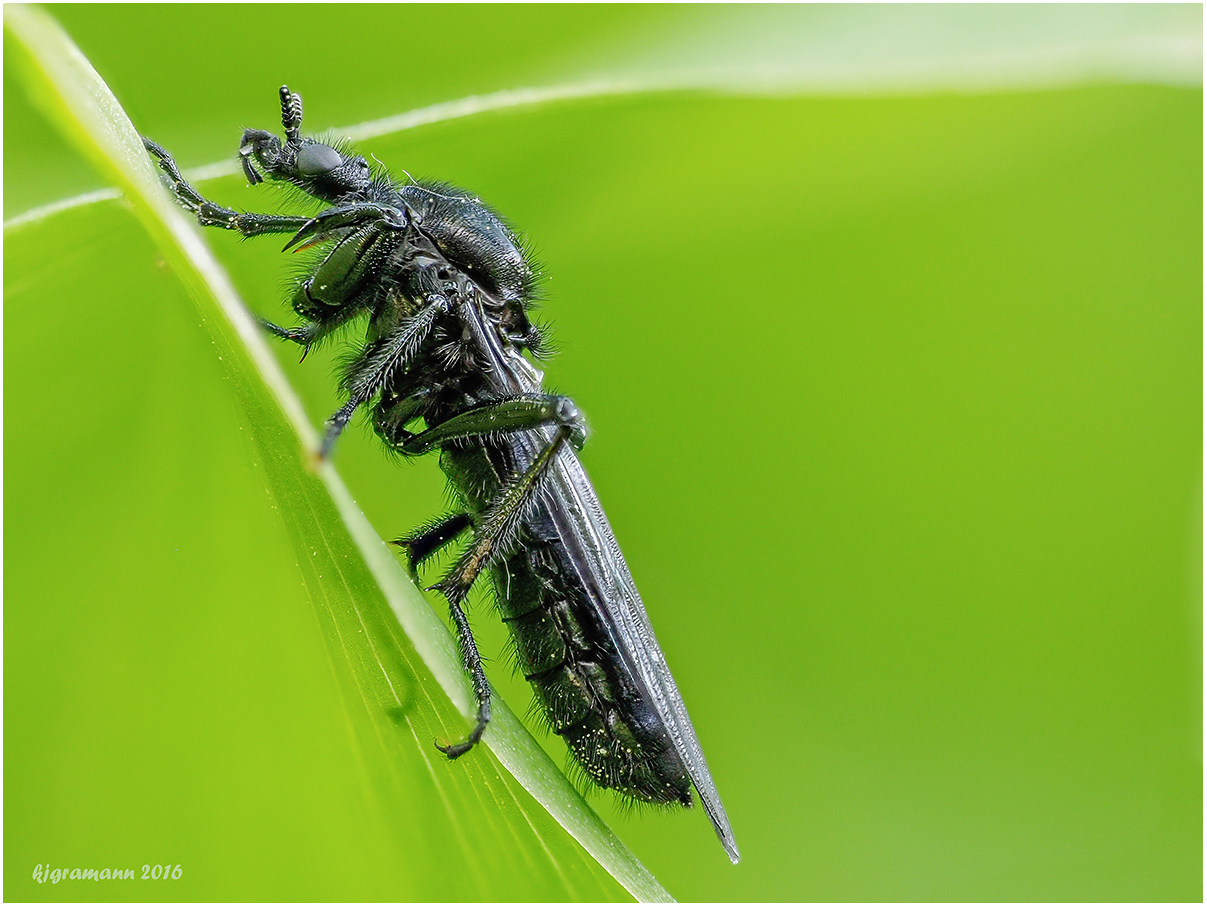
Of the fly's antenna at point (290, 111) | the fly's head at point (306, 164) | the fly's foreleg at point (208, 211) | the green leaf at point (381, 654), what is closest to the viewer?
the green leaf at point (381, 654)

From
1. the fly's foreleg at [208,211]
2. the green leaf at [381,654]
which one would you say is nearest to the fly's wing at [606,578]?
the green leaf at [381,654]

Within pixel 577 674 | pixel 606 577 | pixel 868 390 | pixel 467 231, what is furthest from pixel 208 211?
pixel 868 390

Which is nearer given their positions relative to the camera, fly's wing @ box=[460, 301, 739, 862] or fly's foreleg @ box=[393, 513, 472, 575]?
fly's wing @ box=[460, 301, 739, 862]

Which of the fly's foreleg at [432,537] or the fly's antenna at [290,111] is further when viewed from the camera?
the fly's foreleg at [432,537]

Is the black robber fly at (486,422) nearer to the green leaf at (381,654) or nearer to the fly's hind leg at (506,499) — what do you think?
the fly's hind leg at (506,499)

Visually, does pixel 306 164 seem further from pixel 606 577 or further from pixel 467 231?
pixel 606 577

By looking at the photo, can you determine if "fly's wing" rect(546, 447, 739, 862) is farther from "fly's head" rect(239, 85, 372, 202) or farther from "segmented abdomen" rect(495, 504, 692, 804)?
"fly's head" rect(239, 85, 372, 202)

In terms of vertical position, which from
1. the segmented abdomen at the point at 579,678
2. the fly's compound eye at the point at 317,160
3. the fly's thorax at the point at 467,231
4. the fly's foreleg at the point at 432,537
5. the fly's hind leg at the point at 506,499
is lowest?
the segmented abdomen at the point at 579,678

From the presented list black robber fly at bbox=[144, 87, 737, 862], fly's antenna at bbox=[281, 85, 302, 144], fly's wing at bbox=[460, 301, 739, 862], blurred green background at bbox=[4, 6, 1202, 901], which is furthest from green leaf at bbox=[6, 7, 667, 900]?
fly's antenna at bbox=[281, 85, 302, 144]

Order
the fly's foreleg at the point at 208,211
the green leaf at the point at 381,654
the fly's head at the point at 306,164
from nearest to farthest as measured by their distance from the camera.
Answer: the green leaf at the point at 381,654
the fly's foreleg at the point at 208,211
the fly's head at the point at 306,164
